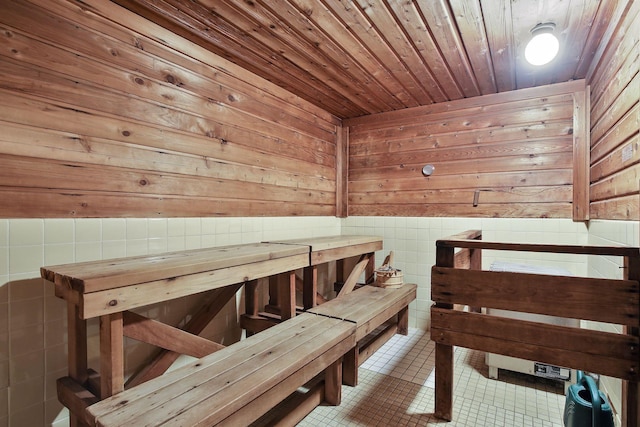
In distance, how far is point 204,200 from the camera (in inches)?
96.7

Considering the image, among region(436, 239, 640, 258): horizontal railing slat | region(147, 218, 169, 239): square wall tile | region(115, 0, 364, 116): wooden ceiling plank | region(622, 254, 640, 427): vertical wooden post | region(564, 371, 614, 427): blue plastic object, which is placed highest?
region(115, 0, 364, 116): wooden ceiling plank

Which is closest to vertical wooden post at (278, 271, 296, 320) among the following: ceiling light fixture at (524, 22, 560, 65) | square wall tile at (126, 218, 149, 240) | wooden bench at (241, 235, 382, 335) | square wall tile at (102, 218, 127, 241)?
wooden bench at (241, 235, 382, 335)

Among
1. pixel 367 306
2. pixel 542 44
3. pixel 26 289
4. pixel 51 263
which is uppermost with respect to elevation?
pixel 542 44

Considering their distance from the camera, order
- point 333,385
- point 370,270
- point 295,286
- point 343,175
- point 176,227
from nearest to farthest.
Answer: point 333,385 < point 176,227 < point 295,286 < point 370,270 < point 343,175

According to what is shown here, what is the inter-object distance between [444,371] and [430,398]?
0.41 meters

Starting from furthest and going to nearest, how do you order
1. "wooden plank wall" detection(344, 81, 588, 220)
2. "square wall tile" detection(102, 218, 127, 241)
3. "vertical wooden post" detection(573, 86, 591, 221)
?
1. "wooden plank wall" detection(344, 81, 588, 220)
2. "vertical wooden post" detection(573, 86, 591, 221)
3. "square wall tile" detection(102, 218, 127, 241)

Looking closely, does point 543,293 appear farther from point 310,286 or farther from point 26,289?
point 26,289

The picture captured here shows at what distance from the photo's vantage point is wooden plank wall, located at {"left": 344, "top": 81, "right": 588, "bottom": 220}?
118 inches

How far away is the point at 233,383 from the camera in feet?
4.45

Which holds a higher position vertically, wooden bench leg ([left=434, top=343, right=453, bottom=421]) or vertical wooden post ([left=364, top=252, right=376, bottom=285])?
vertical wooden post ([left=364, top=252, right=376, bottom=285])

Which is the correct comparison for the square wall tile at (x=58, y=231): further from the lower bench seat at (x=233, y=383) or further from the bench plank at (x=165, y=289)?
the lower bench seat at (x=233, y=383)

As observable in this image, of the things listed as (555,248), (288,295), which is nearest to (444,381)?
(555,248)

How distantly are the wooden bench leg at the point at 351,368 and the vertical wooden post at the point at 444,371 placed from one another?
2.00ft

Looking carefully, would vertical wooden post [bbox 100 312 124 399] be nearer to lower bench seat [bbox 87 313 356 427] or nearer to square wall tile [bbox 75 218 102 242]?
lower bench seat [bbox 87 313 356 427]
